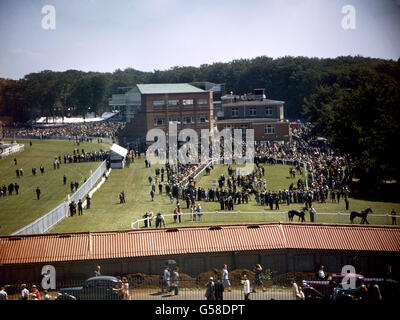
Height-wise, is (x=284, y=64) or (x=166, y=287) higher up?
(x=284, y=64)

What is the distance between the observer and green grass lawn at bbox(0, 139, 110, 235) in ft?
109

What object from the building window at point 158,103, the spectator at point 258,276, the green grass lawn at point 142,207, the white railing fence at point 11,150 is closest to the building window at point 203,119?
the building window at point 158,103

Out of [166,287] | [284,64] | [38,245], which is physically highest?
[284,64]

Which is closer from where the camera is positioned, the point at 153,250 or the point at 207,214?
the point at 153,250

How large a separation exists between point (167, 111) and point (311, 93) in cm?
5018

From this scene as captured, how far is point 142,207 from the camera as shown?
35344 mm

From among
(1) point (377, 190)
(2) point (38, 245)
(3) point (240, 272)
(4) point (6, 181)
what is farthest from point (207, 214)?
(4) point (6, 181)

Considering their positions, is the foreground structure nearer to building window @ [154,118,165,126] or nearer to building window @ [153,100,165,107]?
building window @ [154,118,165,126]

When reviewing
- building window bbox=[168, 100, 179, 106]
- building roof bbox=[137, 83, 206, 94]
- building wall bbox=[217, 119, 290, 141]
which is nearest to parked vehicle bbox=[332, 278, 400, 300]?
building wall bbox=[217, 119, 290, 141]

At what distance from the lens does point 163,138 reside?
67.2 m
